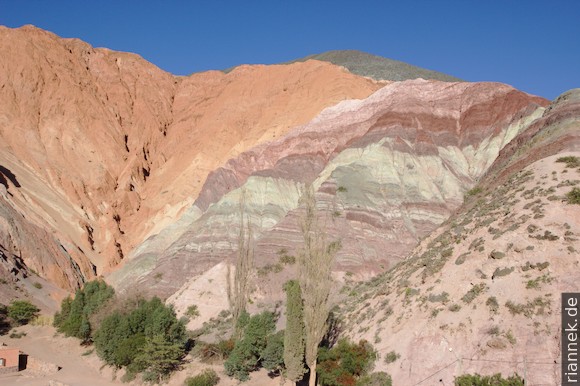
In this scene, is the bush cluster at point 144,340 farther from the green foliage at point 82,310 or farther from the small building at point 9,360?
the small building at point 9,360

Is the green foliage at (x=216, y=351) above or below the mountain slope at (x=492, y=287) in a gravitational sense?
below

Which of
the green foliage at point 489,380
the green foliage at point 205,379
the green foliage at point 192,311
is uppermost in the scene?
the green foliage at point 192,311

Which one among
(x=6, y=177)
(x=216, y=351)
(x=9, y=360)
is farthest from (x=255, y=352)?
(x=6, y=177)

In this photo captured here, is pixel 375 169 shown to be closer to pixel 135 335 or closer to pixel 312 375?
pixel 135 335

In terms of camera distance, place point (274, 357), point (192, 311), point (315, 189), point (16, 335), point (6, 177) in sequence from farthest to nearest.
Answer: point (6, 177) < point (315, 189) < point (16, 335) < point (192, 311) < point (274, 357)

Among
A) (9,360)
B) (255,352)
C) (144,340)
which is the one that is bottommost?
(9,360)

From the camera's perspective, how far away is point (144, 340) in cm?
3150

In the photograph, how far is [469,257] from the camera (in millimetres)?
24375

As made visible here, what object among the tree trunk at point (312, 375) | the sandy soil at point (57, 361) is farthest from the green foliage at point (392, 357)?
the sandy soil at point (57, 361)

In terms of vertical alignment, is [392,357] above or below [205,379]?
above

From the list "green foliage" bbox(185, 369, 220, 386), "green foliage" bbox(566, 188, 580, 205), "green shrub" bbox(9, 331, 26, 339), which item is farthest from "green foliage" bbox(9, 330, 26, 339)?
"green foliage" bbox(566, 188, 580, 205)

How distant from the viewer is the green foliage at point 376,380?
20773 millimetres

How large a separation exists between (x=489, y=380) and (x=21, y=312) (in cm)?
3597

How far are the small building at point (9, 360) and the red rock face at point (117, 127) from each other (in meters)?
30.7
